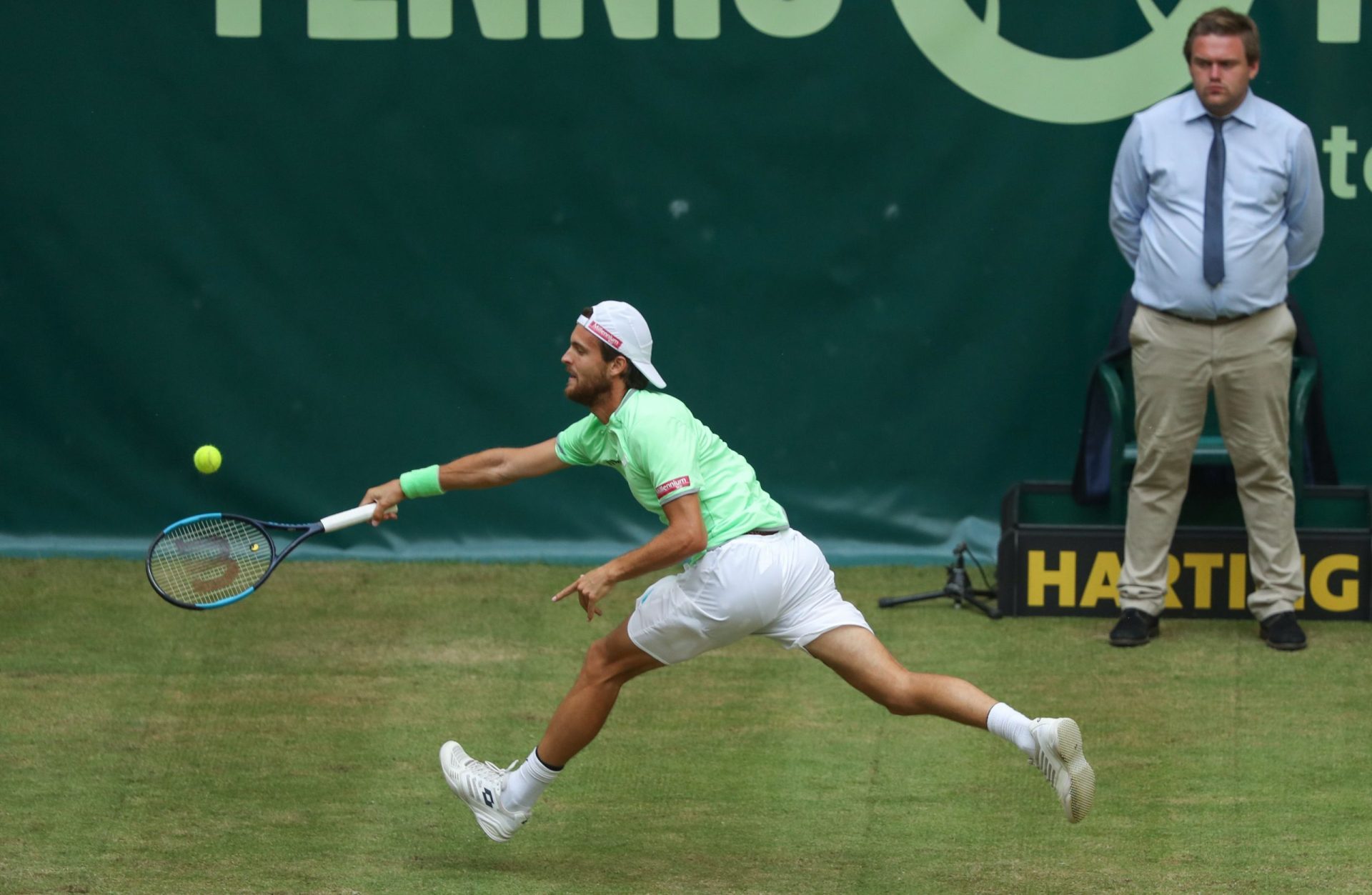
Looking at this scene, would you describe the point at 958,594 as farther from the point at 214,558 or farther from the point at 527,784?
the point at 214,558

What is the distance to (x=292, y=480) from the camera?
8.12 m

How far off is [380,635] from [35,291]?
7.51 ft

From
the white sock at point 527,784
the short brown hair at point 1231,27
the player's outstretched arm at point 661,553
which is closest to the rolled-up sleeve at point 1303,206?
the short brown hair at point 1231,27

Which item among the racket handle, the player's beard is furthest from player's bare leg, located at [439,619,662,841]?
the racket handle

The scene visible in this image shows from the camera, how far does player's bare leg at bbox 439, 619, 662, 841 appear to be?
16.0ft

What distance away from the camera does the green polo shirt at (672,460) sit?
15.5 ft

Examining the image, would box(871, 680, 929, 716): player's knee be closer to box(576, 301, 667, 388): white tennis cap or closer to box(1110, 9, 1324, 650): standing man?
box(576, 301, 667, 388): white tennis cap

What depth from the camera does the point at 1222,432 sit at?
6.85m

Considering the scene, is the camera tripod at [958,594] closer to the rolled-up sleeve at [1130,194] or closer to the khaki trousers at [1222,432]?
the khaki trousers at [1222,432]

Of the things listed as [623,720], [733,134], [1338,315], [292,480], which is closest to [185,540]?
[623,720]

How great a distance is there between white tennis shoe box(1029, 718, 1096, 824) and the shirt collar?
9.58 ft

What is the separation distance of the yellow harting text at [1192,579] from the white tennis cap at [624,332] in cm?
275

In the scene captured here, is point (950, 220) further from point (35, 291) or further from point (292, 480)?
point (35, 291)

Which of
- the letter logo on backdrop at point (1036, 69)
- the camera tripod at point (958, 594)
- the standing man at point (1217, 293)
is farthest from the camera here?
the letter logo on backdrop at point (1036, 69)
